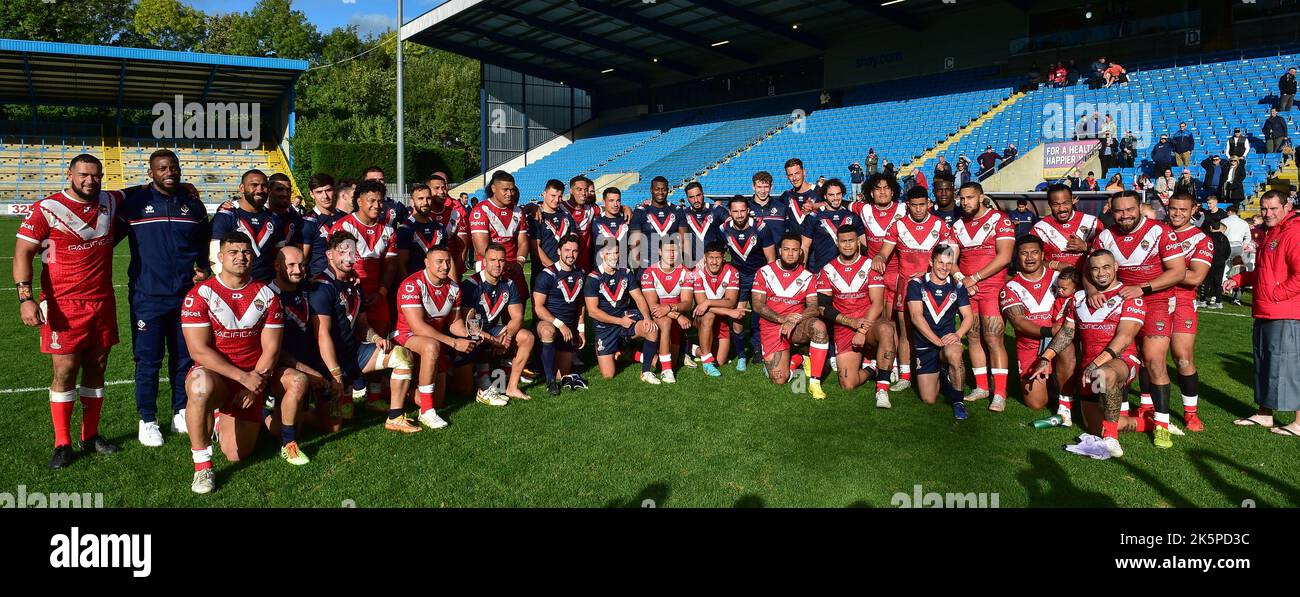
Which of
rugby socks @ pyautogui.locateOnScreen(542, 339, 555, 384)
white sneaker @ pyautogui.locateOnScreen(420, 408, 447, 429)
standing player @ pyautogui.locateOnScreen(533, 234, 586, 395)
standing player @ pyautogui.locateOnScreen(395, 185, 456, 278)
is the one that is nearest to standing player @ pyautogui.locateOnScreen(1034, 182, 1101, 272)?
standing player @ pyautogui.locateOnScreen(533, 234, 586, 395)

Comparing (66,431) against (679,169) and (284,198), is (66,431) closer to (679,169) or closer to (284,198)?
(284,198)

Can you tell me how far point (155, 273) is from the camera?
534cm

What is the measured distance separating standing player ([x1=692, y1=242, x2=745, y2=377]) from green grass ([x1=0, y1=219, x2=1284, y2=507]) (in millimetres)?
1205

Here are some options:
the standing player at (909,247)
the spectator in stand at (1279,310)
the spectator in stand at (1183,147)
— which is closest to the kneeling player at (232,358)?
the standing player at (909,247)

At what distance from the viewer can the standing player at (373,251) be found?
21.1 ft

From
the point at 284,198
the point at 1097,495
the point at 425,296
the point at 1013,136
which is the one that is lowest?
the point at 1097,495

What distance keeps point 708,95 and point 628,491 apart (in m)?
34.1

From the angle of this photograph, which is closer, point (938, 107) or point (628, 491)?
point (628, 491)

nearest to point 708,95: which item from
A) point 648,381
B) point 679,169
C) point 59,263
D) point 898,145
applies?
point 679,169

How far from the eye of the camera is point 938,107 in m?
25.9

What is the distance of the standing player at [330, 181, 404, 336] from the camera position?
6.44 meters

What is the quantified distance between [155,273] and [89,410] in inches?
40.9

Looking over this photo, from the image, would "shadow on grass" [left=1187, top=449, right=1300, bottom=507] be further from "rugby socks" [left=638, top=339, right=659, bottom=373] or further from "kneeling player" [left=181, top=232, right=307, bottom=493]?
"kneeling player" [left=181, top=232, right=307, bottom=493]
